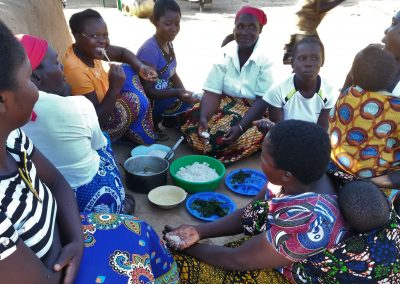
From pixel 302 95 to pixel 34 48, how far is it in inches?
76.5

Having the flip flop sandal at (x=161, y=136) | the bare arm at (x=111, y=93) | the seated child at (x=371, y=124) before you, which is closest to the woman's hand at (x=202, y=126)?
the flip flop sandal at (x=161, y=136)

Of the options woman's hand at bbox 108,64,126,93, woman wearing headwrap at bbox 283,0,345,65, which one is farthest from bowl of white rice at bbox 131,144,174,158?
woman wearing headwrap at bbox 283,0,345,65

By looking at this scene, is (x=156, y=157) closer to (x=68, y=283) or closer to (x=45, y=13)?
(x=68, y=283)

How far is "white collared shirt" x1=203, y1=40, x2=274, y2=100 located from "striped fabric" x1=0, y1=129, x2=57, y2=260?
216cm

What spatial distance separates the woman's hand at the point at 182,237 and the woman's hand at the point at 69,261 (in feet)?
1.54

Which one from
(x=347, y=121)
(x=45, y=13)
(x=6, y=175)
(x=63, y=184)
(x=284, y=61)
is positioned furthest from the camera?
(x=284, y=61)

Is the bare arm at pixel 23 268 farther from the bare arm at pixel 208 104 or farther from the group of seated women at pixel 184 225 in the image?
the bare arm at pixel 208 104

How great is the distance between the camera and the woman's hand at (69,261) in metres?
1.27

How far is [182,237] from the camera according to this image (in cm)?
174

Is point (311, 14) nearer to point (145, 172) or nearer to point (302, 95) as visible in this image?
point (302, 95)

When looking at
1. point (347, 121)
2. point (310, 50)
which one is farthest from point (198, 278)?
point (310, 50)

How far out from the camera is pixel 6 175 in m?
1.18

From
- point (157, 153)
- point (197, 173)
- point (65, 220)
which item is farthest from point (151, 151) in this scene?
point (65, 220)

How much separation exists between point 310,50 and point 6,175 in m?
2.26
